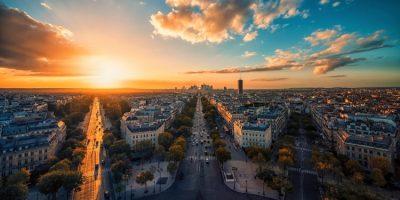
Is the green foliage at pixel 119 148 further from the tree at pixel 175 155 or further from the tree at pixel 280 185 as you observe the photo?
the tree at pixel 280 185

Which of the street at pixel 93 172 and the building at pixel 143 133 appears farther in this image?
the building at pixel 143 133

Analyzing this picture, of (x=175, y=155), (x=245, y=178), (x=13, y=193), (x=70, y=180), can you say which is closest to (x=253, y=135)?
(x=245, y=178)

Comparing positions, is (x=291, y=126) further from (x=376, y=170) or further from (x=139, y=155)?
(x=139, y=155)

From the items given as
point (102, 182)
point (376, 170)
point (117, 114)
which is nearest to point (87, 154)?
point (102, 182)

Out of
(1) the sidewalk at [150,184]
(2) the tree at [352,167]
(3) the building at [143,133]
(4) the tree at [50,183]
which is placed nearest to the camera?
(4) the tree at [50,183]

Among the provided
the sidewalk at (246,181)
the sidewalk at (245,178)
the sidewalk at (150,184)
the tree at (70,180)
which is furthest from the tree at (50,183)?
the sidewalk at (246,181)

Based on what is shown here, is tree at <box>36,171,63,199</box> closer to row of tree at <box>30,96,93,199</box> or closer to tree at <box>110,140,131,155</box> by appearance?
row of tree at <box>30,96,93,199</box>
